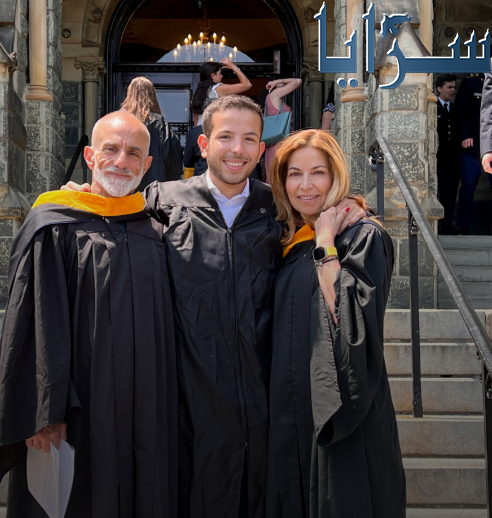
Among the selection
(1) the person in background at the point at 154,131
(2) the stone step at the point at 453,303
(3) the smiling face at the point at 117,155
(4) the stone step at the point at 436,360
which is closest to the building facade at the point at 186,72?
(2) the stone step at the point at 453,303

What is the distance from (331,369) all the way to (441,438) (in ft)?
5.35

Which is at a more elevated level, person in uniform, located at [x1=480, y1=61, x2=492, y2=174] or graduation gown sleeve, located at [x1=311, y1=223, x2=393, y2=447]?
person in uniform, located at [x1=480, y1=61, x2=492, y2=174]

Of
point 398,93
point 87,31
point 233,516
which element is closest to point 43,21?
point 87,31

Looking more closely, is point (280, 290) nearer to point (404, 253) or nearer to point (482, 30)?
point (404, 253)

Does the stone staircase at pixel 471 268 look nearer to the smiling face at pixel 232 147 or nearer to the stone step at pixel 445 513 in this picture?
the stone step at pixel 445 513

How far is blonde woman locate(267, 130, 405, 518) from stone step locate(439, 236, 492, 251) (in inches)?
173

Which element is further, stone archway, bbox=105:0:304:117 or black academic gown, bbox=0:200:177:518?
stone archway, bbox=105:0:304:117

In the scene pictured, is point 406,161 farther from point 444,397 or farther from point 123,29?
point 123,29

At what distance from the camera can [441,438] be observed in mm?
3750

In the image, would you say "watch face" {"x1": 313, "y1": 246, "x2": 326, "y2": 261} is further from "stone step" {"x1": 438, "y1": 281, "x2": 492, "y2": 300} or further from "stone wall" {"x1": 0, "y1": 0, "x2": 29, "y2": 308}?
"stone wall" {"x1": 0, "y1": 0, "x2": 29, "y2": 308}

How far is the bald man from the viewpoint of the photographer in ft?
8.04

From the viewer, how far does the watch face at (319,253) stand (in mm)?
2562

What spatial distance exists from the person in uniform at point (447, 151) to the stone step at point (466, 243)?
1.13m

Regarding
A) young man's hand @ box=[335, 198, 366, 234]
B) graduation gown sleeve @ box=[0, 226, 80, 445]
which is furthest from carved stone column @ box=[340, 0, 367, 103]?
graduation gown sleeve @ box=[0, 226, 80, 445]
